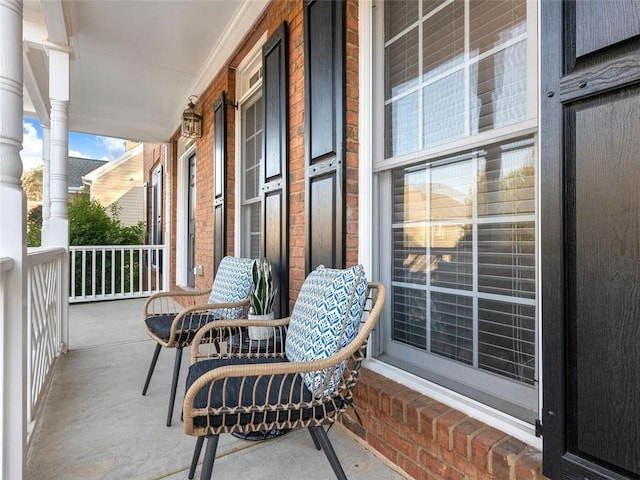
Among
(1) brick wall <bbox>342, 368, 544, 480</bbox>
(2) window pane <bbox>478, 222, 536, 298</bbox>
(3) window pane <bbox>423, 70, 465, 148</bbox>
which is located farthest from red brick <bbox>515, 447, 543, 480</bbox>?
(3) window pane <bbox>423, 70, 465, 148</bbox>

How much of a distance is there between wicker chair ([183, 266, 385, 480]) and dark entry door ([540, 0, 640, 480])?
0.60 m

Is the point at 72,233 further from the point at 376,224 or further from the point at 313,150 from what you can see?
the point at 376,224

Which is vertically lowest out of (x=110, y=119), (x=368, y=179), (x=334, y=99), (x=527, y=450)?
(x=527, y=450)

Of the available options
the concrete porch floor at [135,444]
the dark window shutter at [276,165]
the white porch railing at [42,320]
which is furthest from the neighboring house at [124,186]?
the dark window shutter at [276,165]

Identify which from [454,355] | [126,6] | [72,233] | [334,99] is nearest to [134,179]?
[72,233]

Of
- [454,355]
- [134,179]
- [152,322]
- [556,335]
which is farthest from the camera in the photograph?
[134,179]

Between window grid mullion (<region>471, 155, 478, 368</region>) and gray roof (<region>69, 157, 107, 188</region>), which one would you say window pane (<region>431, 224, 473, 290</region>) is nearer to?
window grid mullion (<region>471, 155, 478, 368</region>)

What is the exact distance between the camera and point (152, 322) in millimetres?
2408

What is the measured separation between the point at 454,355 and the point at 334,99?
1.44 m

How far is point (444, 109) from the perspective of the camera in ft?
5.45

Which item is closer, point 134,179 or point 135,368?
point 135,368

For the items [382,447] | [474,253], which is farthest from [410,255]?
[382,447]

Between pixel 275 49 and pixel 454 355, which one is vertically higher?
pixel 275 49

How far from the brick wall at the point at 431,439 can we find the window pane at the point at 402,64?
148cm
